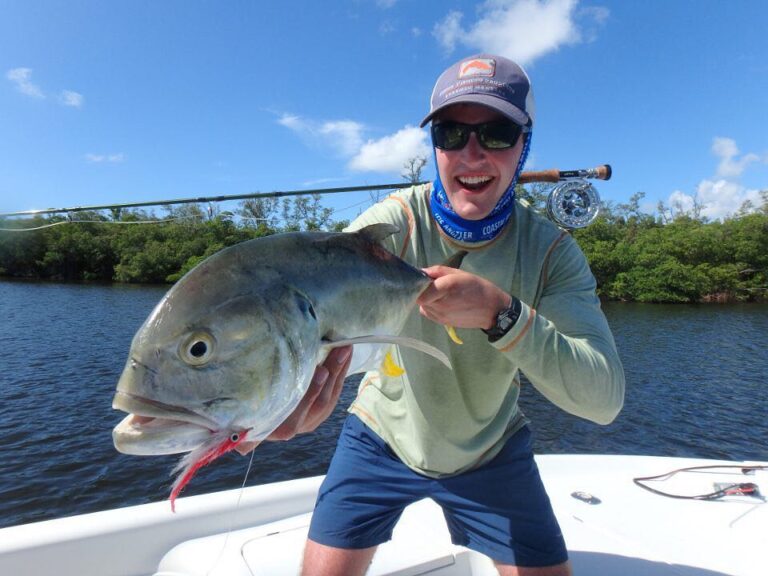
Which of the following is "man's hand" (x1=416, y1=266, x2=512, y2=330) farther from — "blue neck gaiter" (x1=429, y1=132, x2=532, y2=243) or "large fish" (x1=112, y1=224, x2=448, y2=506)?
"blue neck gaiter" (x1=429, y1=132, x2=532, y2=243)

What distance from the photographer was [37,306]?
103ft

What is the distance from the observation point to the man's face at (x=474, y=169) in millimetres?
2369

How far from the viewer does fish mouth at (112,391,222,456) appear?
1291 mm

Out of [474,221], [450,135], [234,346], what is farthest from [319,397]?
[450,135]

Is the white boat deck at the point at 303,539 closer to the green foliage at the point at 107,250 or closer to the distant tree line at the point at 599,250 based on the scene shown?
the distant tree line at the point at 599,250

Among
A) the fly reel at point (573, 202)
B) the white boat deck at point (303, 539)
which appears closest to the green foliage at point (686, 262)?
the fly reel at point (573, 202)

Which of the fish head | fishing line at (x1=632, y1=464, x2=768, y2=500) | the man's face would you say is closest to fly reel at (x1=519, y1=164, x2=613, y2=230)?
fishing line at (x1=632, y1=464, x2=768, y2=500)

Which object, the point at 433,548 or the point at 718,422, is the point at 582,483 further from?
the point at 718,422

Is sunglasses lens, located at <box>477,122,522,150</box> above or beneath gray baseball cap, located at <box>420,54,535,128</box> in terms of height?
beneath

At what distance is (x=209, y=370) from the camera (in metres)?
1.39

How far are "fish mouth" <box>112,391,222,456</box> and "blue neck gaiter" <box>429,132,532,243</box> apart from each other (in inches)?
64.3

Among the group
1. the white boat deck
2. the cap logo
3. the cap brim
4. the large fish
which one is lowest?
the white boat deck

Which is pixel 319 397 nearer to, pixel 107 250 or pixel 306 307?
pixel 306 307

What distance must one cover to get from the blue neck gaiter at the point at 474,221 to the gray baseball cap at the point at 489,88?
24 centimetres
